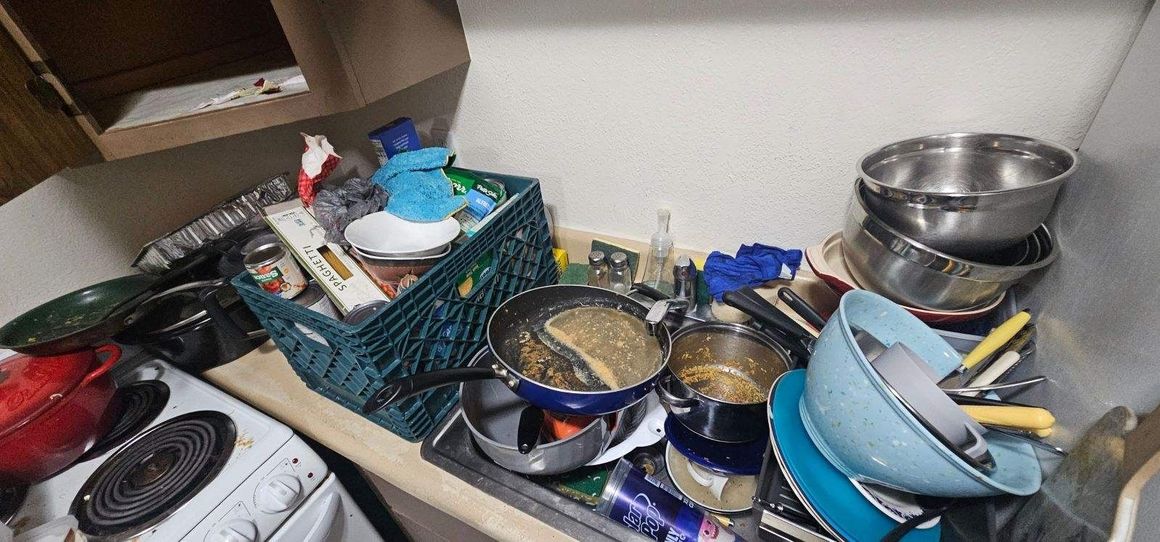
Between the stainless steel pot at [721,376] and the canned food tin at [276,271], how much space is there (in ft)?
1.84

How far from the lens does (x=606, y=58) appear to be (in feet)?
2.44

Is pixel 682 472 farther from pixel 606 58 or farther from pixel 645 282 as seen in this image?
pixel 606 58

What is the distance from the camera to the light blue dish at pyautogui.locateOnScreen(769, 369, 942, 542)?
0.47 metres

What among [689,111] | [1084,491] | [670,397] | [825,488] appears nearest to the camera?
[1084,491]

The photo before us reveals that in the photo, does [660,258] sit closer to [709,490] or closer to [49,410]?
[709,490]

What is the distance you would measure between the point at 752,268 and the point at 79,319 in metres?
1.13

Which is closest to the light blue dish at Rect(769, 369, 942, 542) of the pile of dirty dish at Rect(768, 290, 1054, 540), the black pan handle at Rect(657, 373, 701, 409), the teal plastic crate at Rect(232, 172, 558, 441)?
the pile of dirty dish at Rect(768, 290, 1054, 540)

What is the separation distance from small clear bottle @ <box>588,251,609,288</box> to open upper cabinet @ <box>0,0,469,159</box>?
1.41 ft

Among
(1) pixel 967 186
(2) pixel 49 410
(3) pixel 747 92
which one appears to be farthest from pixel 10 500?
(1) pixel 967 186

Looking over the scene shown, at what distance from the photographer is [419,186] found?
74 centimetres

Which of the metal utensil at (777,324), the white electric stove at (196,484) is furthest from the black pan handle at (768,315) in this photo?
the white electric stove at (196,484)

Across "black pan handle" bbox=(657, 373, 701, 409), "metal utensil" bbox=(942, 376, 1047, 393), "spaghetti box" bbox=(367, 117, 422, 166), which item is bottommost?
"black pan handle" bbox=(657, 373, 701, 409)

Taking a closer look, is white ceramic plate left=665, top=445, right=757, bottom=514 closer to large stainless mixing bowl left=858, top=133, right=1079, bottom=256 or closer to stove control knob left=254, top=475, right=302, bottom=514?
large stainless mixing bowl left=858, top=133, right=1079, bottom=256

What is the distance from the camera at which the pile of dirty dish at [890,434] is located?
40 cm
